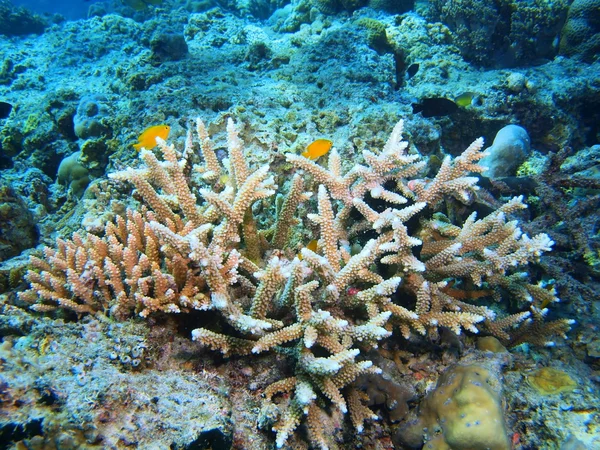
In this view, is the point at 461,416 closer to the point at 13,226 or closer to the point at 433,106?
the point at 433,106

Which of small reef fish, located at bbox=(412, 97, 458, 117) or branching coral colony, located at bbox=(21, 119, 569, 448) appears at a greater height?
small reef fish, located at bbox=(412, 97, 458, 117)

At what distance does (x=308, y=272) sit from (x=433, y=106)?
133 inches

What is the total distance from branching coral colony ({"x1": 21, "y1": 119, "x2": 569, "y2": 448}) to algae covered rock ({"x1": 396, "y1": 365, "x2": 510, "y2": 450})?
0.35 m

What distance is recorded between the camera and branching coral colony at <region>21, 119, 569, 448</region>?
2.30 m

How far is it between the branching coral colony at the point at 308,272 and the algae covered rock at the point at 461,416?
1.16ft

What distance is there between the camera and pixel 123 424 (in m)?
1.70

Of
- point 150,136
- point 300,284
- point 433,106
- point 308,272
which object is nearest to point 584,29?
point 433,106

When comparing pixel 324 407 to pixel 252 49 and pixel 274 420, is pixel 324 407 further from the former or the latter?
pixel 252 49

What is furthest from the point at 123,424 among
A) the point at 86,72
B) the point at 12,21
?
the point at 12,21

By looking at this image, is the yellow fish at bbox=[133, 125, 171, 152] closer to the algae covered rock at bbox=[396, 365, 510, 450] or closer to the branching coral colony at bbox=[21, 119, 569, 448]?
the branching coral colony at bbox=[21, 119, 569, 448]

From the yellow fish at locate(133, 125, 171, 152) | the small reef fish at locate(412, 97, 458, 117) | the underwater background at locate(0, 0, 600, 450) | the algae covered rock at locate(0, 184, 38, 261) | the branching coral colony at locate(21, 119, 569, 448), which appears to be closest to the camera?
the underwater background at locate(0, 0, 600, 450)

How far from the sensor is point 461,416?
87.7 inches

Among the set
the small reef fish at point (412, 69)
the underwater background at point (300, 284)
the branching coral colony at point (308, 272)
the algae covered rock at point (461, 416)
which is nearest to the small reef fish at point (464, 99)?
the underwater background at point (300, 284)

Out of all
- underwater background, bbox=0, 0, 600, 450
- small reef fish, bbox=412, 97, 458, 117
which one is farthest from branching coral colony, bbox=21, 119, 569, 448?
small reef fish, bbox=412, 97, 458, 117
